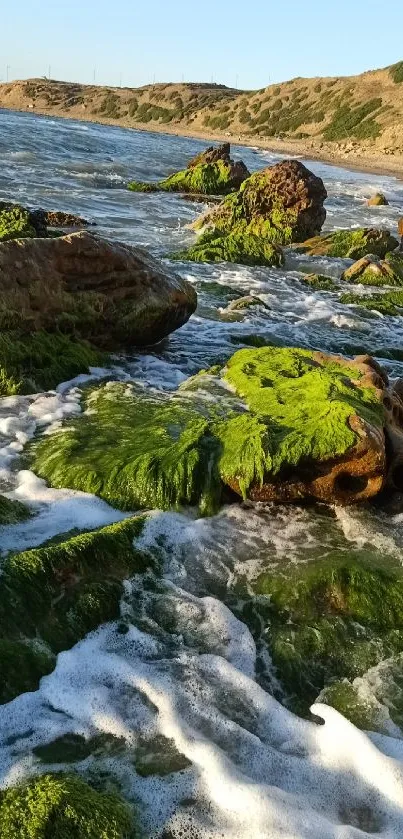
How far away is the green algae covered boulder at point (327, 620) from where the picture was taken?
12.2 ft

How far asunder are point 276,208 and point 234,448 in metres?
15.1

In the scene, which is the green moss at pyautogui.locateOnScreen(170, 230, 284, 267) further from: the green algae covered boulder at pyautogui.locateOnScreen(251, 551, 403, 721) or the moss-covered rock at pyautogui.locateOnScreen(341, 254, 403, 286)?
the green algae covered boulder at pyautogui.locateOnScreen(251, 551, 403, 721)

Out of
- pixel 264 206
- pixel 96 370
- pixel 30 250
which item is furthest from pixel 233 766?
pixel 264 206

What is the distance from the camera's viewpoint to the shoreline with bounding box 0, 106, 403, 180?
46312 mm

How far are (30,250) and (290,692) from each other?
6.16m

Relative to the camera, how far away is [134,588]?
414cm

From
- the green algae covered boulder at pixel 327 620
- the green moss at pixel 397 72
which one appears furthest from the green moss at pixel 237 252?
the green moss at pixel 397 72

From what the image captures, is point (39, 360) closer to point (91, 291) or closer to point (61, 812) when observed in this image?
point (91, 291)

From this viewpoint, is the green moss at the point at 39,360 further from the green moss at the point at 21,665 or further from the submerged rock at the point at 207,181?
the submerged rock at the point at 207,181

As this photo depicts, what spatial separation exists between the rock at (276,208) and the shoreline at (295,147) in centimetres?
2639

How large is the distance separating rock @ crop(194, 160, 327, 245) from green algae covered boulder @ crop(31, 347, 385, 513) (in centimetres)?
1278

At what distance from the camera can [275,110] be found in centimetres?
7500

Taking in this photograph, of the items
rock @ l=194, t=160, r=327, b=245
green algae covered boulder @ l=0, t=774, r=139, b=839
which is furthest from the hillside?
green algae covered boulder @ l=0, t=774, r=139, b=839

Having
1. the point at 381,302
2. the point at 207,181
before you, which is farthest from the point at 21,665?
the point at 207,181
